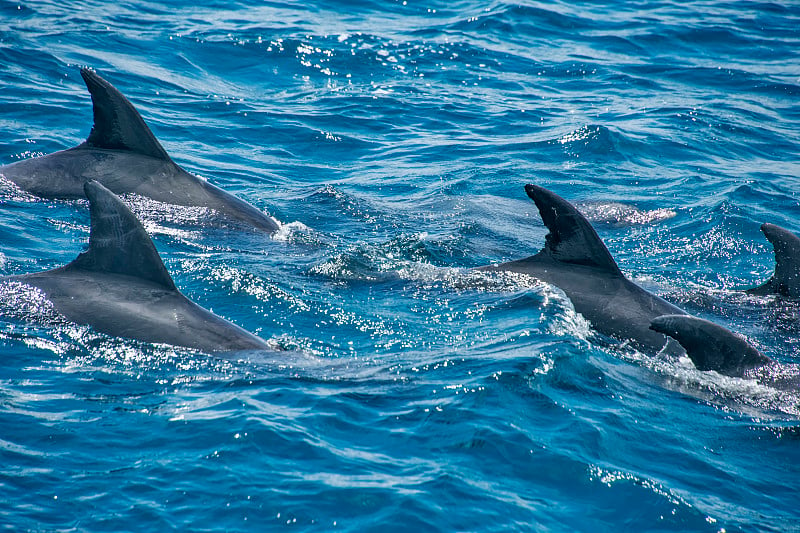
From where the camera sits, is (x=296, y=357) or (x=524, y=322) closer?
(x=296, y=357)

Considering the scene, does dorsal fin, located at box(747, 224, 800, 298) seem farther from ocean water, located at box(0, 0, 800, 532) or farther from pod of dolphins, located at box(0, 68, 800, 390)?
ocean water, located at box(0, 0, 800, 532)

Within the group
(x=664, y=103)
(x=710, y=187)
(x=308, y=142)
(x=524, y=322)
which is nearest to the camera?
(x=524, y=322)

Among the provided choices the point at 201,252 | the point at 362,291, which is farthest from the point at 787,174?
the point at 201,252

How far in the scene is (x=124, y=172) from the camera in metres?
11.3

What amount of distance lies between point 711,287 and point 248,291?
228 inches

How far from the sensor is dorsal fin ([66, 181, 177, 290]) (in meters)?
7.57

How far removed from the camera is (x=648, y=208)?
14.3 metres

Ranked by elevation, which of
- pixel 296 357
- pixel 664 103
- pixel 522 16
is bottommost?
pixel 296 357

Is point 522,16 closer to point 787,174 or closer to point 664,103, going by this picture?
point 664,103

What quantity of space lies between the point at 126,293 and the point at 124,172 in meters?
4.00

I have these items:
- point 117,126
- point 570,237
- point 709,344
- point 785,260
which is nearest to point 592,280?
point 570,237

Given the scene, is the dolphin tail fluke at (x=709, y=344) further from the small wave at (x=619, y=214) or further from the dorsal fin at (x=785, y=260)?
the small wave at (x=619, y=214)

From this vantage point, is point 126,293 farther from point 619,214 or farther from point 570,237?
point 619,214

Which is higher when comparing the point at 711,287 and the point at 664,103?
the point at 664,103
